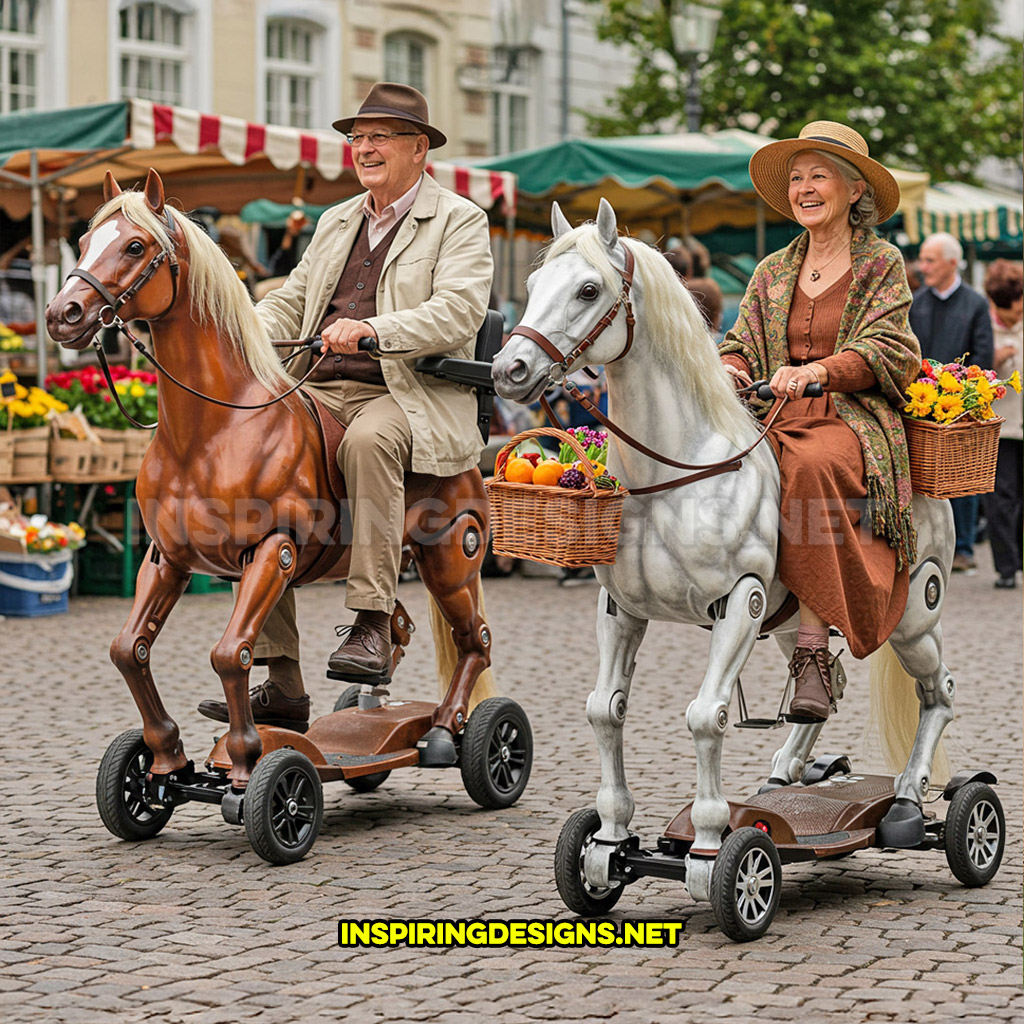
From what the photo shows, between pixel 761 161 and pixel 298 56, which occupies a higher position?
pixel 298 56

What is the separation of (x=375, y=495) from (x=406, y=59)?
67.6ft

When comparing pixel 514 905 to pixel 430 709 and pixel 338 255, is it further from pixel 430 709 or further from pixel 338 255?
pixel 338 255

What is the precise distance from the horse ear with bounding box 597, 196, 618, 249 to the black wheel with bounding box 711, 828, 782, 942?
1.61 metres

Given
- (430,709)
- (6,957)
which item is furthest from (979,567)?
(6,957)

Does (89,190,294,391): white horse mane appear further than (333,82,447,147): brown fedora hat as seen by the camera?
No

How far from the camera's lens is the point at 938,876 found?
18.5ft

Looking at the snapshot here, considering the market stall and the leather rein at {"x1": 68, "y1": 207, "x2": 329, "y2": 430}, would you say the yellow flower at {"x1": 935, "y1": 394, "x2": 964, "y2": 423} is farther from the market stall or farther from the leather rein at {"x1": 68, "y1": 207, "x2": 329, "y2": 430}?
the market stall

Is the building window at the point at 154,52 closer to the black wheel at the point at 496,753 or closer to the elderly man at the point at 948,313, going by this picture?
the elderly man at the point at 948,313

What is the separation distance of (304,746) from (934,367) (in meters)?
2.40

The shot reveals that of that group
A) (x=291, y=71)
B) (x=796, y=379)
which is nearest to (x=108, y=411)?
(x=796, y=379)

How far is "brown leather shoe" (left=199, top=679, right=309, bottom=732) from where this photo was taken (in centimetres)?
652

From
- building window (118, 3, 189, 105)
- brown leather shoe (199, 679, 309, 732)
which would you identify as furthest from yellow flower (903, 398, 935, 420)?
building window (118, 3, 189, 105)

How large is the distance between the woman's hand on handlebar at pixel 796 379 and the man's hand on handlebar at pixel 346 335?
1.50 m

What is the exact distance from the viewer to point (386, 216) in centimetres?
651
